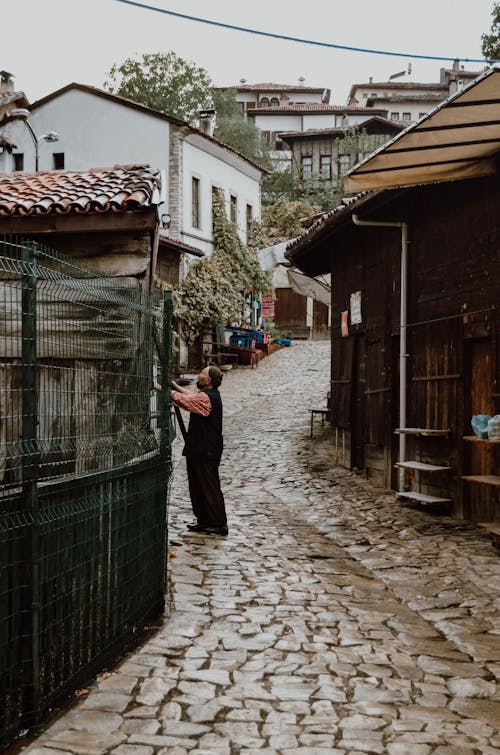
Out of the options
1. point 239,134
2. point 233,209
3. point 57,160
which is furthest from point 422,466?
point 239,134

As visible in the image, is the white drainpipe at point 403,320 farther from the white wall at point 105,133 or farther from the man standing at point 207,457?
the white wall at point 105,133

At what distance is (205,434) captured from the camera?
905 cm

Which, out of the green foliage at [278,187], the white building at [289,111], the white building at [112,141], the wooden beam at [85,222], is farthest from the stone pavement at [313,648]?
the white building at [289,111]

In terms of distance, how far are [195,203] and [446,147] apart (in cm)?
2342

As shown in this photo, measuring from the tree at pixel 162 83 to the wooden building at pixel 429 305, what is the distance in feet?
107

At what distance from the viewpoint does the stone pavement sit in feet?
13.5

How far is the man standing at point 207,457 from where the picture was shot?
356 inches

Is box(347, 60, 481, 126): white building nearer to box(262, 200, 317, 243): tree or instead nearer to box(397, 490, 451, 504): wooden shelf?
box(262, 200, 317, 243): tree

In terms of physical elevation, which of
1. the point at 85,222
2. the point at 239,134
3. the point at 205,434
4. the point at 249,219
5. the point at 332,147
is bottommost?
the point at 205,434

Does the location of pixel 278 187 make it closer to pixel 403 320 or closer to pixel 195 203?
pixel 195 203

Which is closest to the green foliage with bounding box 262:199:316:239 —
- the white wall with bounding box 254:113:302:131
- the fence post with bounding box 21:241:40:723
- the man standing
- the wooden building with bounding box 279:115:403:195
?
the wooden building with bounding box 279:115:403:195

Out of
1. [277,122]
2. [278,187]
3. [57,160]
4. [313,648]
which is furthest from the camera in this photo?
[277,122]

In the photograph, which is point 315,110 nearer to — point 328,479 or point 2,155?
point 2,155

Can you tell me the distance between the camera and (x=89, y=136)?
29219 mm
